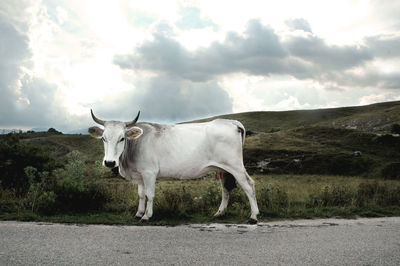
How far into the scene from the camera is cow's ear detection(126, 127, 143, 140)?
816 cm

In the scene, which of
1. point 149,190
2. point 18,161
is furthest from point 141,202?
point 18,161

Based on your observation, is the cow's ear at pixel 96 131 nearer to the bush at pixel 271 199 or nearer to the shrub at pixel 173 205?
the shrub at pixel 173 205

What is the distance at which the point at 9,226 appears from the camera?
6.83 meters

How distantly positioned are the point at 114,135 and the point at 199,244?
3403 mm

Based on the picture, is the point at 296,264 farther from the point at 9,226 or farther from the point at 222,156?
the point at 9,226

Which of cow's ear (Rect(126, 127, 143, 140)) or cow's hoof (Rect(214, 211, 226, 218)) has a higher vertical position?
cow's ear (Rect(126, 127, 143, 140))

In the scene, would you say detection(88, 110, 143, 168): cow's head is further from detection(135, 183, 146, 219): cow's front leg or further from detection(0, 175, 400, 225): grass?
detection(0, 175, 400, 225): grass

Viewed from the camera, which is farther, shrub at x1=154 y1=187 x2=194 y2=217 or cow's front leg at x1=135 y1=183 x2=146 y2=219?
shrub at x1=154 y1=187 x2=194 y2=217

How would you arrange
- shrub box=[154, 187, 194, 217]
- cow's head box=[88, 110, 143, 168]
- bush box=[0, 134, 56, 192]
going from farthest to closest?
bush box=[0, 134, 56, 192] < shrub box=[154, 187, 194, 217] < cow's head box=[88, 110, 143, 168]

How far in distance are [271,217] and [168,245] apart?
12.9 ft

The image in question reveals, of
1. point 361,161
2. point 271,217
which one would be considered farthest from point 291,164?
point 271,217

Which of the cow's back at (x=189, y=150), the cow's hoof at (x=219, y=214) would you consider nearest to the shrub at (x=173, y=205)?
the cow's hoof at (x=219, y=214)

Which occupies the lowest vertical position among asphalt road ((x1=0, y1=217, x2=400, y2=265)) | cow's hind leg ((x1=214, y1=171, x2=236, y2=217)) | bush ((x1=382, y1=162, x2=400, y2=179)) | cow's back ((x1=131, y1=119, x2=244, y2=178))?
bush ((x1=382, y1=162, x2=400, y2=179))

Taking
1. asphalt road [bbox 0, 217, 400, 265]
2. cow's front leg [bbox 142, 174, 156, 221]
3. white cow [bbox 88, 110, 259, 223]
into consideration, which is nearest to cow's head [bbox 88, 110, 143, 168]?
white cow [bbox 88, 110, 259, 223]
